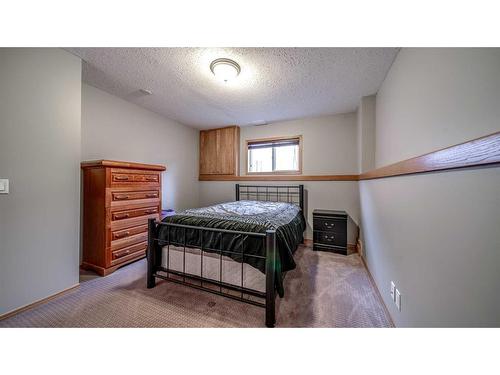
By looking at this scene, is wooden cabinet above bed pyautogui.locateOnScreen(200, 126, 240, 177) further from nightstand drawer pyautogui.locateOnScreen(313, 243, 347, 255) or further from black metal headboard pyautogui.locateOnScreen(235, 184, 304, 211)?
nightstand drawer pyautogui.locateOnScreen(313, 243, 347, 255)

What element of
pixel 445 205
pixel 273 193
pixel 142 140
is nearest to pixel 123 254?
pixel 142 140

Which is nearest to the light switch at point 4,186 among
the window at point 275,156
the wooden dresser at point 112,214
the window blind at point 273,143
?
the wooden dresser at point 112,214

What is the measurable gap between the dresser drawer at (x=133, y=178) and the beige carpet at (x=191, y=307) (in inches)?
43.0

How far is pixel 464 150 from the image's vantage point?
2.09ft

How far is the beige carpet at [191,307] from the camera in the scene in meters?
1.30

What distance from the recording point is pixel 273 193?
354 centimetres

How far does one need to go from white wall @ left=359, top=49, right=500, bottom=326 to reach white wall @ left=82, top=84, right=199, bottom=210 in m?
3.35

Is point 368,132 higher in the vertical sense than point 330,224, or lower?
higher

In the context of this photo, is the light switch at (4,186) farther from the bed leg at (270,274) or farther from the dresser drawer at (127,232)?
the bed leg at (270,274)

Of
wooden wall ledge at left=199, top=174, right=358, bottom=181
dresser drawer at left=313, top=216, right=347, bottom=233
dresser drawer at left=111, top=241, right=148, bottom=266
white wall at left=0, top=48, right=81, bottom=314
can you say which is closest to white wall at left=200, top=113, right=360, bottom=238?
wooden wall ledge at left=199, top=174, right=358, bottom=181

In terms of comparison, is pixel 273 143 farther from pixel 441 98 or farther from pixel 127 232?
pixel 127 232

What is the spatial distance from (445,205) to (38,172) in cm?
279
